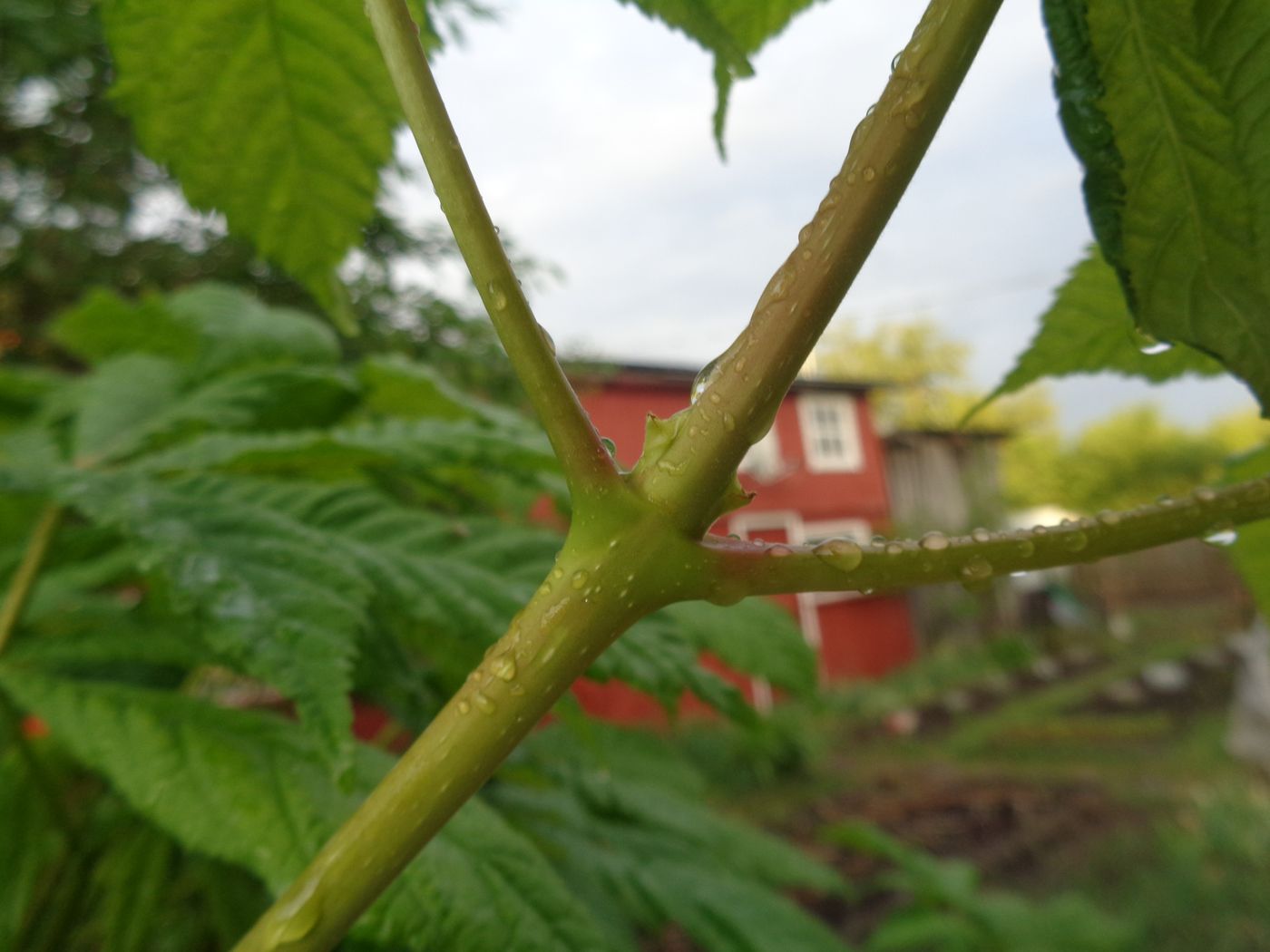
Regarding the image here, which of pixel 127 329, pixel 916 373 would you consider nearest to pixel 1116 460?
pixel 916 373

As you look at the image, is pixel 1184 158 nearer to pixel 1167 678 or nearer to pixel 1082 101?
pixel 1082 101

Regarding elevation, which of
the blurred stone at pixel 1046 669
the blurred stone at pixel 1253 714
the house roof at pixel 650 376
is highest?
the house roof at pixel 650 376

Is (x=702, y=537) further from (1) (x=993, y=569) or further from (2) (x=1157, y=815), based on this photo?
(2) (x=1157, y=815)

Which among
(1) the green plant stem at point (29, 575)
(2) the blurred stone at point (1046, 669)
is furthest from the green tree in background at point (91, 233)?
(2) the blurred stone at point (1046, 669)

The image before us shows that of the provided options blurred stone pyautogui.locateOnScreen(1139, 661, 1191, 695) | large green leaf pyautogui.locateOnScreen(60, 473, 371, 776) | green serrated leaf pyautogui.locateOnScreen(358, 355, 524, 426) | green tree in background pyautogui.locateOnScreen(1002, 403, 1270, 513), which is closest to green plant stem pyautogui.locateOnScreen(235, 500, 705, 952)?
large green leaf pyautogui.locateOnScreen(60, 473, 371, 776)

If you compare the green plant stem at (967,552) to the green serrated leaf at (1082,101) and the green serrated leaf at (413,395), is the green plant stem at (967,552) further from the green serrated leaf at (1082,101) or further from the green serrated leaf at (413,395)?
the green serrated leaf at (413,395)

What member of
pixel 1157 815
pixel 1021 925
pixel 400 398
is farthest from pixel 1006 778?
pixel 400 398

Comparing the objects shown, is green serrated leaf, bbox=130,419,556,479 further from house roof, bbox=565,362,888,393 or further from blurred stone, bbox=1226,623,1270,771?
blurred stone, bbox=1226,623,1270,771
